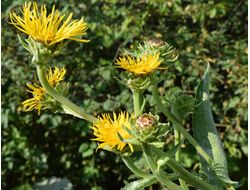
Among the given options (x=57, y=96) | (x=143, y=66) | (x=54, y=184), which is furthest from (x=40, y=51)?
(x=54, y=184)

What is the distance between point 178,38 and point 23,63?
4.01 ft

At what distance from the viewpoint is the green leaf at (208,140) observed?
0.76 m

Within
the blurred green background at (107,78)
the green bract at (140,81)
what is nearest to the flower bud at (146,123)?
the green bract at (140,81)

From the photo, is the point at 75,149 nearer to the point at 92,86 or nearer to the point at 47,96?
the point at 92,86

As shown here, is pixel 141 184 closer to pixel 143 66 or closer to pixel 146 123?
pixel 146 123

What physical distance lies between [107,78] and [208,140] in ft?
3.58

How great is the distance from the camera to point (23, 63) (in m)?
2.10

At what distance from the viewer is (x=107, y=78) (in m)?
1.81

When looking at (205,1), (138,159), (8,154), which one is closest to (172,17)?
(205,1)

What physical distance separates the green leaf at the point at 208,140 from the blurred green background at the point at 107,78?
86 cm

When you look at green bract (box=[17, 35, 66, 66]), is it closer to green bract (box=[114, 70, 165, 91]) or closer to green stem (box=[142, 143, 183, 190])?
green bract (box=[114, 70, 165, 91])

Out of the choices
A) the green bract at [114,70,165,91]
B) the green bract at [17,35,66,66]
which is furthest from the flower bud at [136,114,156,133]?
the green bract at [17,35,66,66]

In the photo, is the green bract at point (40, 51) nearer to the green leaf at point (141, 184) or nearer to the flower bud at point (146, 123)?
the flower bud at point (146, 123)

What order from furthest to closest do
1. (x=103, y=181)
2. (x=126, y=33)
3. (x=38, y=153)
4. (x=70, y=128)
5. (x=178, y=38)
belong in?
(x=103, y=181)
(x=38, y=153)
(x=70, y=128)
(x=178, y=38)
(x=126, y=33)
